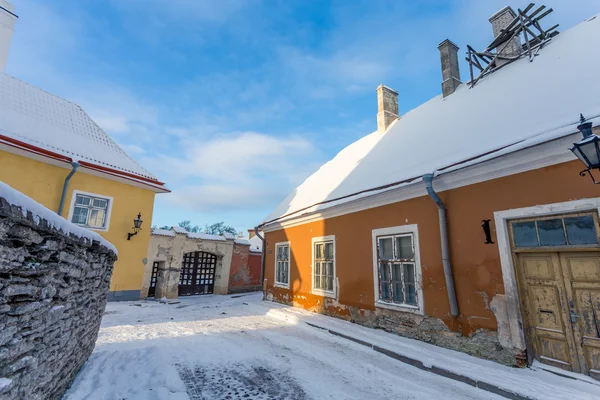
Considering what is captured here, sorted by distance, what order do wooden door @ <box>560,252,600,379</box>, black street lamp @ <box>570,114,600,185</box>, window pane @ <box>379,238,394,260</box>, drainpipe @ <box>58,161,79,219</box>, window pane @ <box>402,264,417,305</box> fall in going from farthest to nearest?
drainpipe @ <box>58,161,79,219</box> → window pane @ <box>379,238,394,260</box> → window pane @ <box>402,264,417,305</box> → wooden door @ <box>560,252,600,379</box> → black street lamp @ <box>570,114,600,185</box>

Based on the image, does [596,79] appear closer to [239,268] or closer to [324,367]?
[324,367]

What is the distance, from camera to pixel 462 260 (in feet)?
18.0

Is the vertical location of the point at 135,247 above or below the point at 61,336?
above

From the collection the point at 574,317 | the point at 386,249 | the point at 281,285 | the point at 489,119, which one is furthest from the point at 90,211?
the point at 574,317

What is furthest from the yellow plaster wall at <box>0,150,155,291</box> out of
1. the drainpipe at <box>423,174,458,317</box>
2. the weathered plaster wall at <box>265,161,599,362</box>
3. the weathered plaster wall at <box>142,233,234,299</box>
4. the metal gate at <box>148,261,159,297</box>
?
the drainpipe at <box>423,174,458,317</box>

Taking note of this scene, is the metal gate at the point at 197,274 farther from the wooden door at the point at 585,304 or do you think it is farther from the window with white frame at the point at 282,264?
the wooden door at the point at 585,304

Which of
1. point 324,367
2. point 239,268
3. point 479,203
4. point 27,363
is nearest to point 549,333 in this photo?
point 479,203

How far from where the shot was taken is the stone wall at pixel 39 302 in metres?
1.83

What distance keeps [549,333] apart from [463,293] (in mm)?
1277

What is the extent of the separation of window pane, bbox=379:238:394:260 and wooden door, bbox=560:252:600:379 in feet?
10.4

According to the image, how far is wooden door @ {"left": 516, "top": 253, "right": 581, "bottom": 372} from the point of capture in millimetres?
4309

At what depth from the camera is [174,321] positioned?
820 cm

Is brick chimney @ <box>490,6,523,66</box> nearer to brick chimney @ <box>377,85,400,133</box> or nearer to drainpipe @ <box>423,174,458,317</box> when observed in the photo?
brick chimney @ <box>377,85,400,133</box>

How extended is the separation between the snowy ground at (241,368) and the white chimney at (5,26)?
37.8 ft
